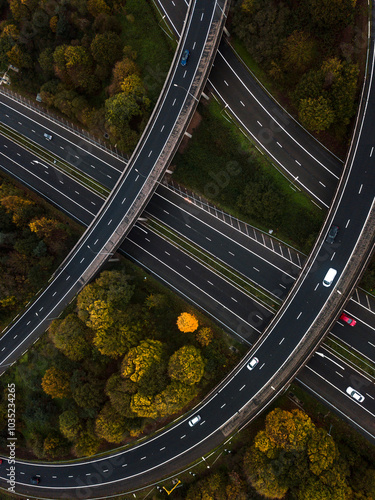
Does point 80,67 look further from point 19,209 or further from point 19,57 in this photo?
point 19,209

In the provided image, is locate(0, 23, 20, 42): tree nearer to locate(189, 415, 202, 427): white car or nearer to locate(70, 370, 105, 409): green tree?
locate(70, 370, 105, 409): green tree

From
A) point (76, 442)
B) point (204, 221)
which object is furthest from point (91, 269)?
point (76, 442)

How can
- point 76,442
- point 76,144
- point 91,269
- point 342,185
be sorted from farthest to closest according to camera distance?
point 76,144, point 91,269, point 76,442, point 342,185

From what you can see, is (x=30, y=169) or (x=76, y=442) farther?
(x=30, y=169)

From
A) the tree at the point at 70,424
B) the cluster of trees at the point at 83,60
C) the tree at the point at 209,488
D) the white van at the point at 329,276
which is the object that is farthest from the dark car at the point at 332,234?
the tree at the point at 70,424

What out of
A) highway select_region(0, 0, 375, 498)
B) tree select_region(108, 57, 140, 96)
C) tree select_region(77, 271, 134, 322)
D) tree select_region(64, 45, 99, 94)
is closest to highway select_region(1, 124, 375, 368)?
highway select_region(0, 0, 375, 498)

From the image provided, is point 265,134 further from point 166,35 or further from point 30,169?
point 30,169

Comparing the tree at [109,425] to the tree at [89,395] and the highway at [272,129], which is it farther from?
the highway at [272,129]
